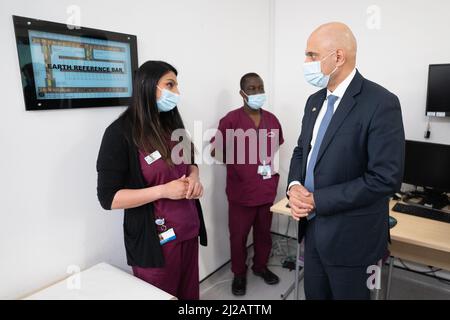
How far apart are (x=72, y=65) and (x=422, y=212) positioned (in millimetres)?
2196

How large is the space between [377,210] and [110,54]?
1.50 meters

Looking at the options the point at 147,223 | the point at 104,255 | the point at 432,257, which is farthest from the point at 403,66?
the point at 104,255

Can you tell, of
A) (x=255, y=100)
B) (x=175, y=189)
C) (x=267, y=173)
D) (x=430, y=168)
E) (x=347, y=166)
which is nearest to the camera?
(x=347, y=166)

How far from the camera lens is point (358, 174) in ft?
4.05

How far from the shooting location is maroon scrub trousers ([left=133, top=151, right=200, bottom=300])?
141 cm

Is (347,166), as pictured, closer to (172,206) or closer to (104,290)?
(172,206)


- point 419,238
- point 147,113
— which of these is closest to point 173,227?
point 147,113

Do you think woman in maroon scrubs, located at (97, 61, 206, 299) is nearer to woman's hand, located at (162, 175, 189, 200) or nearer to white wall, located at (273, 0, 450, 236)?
woman's hand, located at (162, 175, 189, 200)

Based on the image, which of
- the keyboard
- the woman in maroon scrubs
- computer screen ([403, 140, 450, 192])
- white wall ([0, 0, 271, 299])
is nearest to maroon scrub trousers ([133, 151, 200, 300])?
the woman in maroon scrubs

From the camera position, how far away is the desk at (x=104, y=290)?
1305 millimetres

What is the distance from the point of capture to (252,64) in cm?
281

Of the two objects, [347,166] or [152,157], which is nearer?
[347,166]

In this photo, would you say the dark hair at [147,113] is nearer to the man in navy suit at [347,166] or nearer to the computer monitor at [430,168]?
the man in navy suit at [347,166]

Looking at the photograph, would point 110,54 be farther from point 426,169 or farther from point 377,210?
point 426,169
